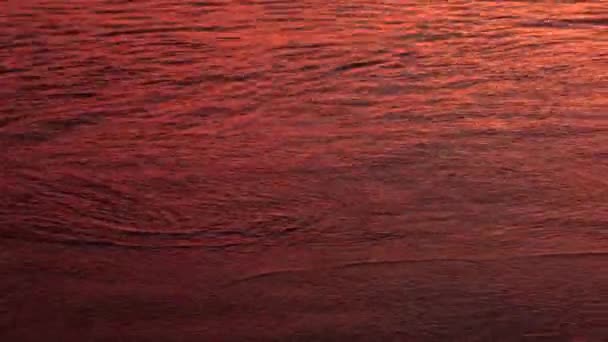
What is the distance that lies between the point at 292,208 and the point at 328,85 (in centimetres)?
49

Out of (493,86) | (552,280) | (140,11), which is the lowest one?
(552,280)

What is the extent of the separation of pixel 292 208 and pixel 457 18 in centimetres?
93

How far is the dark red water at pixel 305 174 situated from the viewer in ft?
3.60

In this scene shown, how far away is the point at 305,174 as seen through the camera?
4.66ft

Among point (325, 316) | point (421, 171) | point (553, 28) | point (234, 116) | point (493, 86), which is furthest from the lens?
point (553, 28)

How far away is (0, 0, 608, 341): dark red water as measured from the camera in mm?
1099

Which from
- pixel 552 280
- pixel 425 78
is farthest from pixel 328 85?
pixel 552 280

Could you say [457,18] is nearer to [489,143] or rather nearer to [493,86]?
[493,86]

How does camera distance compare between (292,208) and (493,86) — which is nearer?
(292,208)

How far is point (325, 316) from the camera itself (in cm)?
108

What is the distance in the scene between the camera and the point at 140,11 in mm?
2193

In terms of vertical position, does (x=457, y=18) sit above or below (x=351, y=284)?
above

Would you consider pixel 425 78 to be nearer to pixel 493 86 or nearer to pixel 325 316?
pixel 493 86

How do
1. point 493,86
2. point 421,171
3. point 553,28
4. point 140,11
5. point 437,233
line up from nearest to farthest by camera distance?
point 437,233
point 421,171
point 493,86
point 553,28
point 140,11
